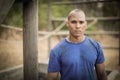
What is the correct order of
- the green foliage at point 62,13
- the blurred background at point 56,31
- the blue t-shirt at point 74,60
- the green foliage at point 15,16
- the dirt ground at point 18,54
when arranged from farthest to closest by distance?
the green foliage at point 15,16
the green foliage at point 62,13
the blurred background at point 56,31
the dirt ground at point 18,54
the blue t-shirt at point 74,60

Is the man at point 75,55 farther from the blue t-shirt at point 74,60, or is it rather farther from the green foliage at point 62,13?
the green foliage at point 62,13

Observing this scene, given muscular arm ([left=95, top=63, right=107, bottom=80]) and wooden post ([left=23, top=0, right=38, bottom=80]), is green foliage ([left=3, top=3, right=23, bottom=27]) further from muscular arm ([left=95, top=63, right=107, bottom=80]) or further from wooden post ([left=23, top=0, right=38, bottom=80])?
muscular arm ([left=95, top=63, right=107, bottom=80])

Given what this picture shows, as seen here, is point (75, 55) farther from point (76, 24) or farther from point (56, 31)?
point (56, 31)

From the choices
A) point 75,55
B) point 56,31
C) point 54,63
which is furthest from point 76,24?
point 56,31

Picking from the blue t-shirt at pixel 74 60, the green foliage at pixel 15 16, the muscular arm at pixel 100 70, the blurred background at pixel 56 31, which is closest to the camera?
the blue t-shirt at pixel 74 60

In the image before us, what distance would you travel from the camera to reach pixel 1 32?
9.27 m

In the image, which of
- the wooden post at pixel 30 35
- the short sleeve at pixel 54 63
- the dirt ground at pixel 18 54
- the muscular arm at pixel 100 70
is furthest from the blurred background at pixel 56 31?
the short sleeve at pixel 54 63

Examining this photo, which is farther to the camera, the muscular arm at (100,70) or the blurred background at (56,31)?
the blurred background at (56,31)

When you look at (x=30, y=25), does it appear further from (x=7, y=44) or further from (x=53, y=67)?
(x=7, y=44)

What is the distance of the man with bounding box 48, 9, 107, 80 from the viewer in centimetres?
242

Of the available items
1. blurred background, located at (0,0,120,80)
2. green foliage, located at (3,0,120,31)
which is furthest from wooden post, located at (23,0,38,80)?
green foliage, located at (3,0,120,31)

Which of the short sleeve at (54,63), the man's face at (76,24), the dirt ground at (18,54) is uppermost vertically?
the man's face at (76,24)

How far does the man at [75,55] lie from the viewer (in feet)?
7.93

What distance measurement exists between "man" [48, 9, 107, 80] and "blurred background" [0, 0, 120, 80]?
3.66m
